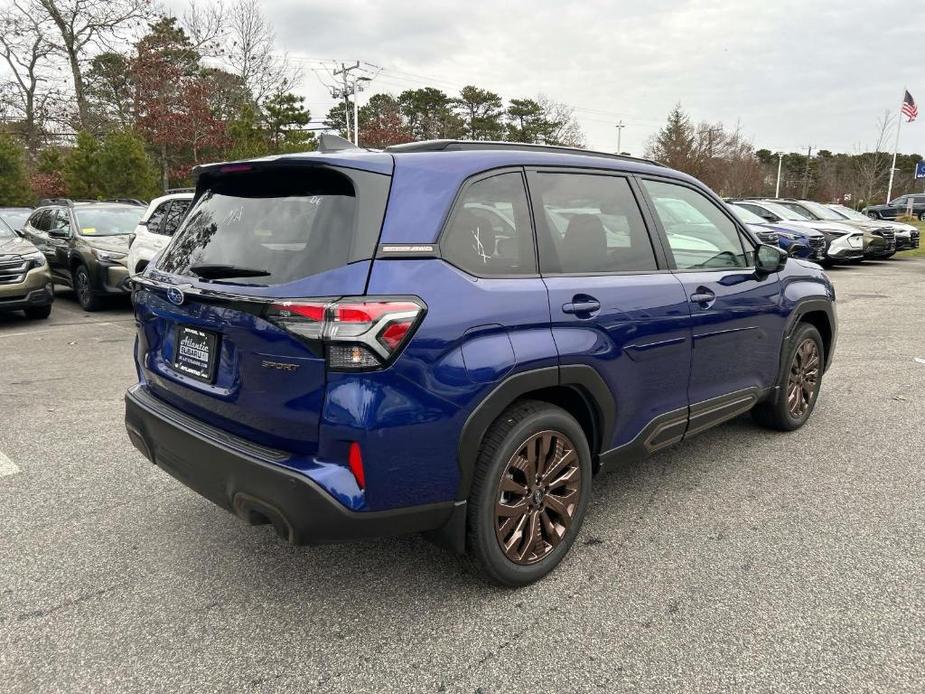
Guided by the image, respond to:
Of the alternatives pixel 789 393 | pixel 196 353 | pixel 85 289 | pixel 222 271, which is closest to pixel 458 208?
pixel 222 271

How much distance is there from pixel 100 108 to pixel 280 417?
33.0 m

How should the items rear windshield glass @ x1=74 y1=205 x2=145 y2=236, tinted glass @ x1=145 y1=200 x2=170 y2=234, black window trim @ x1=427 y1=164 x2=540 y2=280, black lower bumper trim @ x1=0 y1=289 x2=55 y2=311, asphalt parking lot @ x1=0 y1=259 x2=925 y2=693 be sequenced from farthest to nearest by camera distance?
rear windshield glass @ x1=74 y1=205 x2=145 y2=236 → tinted glass @ x1=145 y1=200 x2=170 y2=234 → black lower bumper trim @ x1=0 y1=289 x2=55 y2=311 → black window trim @ x1=427 y1=164 x2=540 y2=280 → asphalt parking lot @ x1=0 y1=259 x2=925 y2=693

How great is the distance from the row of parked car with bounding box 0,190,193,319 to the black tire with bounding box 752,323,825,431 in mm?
7079

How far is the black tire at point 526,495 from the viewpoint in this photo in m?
2.52

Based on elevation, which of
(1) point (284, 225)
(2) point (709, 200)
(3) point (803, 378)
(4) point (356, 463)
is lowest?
(3) point (803, 378)

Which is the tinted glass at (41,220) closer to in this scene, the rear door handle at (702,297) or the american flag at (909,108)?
the rear door handle at (702,297)

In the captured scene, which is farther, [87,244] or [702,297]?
[87,244]

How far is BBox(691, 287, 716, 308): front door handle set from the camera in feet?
11.1

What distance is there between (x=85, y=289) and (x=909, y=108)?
112ft

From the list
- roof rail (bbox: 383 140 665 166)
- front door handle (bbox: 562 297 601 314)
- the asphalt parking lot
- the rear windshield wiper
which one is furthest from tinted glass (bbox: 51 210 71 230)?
front door handle (bbox: 562 297 601 314)

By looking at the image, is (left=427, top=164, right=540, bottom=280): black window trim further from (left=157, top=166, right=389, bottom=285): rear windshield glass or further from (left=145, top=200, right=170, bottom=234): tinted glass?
(left=145, top=200, right=170, bottom=234): tinted glass

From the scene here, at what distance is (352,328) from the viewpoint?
213 cm

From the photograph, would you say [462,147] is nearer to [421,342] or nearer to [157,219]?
[421,342]

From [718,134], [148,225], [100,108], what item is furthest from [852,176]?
[148,225]
